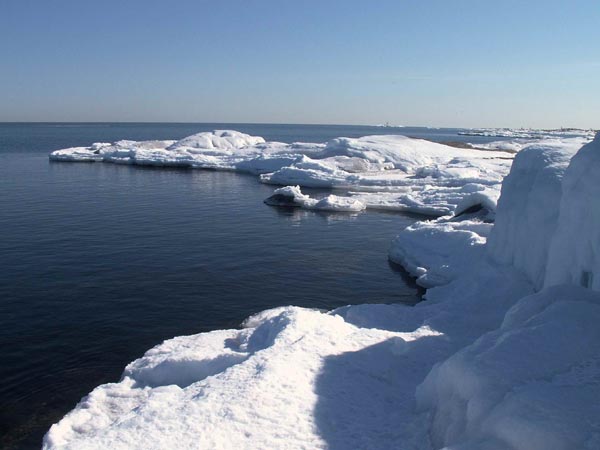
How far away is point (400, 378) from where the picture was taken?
31.1ft

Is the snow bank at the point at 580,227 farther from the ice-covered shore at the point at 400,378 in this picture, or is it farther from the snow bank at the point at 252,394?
the snow bank at the point at 252,394

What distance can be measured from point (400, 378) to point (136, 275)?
1292cm

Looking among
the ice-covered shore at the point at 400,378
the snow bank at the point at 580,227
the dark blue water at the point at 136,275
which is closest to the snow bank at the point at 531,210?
the ice-covered shore at the point at 400,378

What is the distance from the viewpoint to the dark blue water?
1270 centimetres

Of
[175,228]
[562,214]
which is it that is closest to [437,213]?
[175,228]

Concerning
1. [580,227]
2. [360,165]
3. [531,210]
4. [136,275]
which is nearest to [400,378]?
[580,227]

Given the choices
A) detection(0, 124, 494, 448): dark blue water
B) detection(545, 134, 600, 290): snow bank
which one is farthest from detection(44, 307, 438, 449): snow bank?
detection(545, 134, 600, 290): snow bank

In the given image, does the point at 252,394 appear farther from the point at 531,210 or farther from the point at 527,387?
the point at 531,210

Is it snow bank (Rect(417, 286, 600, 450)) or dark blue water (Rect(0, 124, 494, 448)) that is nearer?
snow bank (Rect(417, 286, 600, 450))

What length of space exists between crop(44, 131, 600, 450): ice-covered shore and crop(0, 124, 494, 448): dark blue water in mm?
1890

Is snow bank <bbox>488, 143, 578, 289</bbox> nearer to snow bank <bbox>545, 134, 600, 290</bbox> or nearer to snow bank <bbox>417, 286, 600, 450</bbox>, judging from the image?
snow bank <bbox>545, 134, 600, 290</bbox>

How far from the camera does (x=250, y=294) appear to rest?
59.2 ft

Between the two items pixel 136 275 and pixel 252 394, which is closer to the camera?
pixel 252 394

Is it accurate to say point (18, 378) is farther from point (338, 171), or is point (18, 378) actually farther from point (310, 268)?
point (338, 171)
